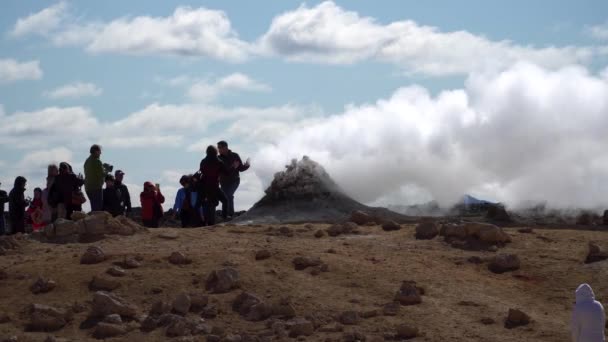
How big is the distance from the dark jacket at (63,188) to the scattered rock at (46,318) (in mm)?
5354

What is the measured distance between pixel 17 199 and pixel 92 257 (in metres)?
5.57

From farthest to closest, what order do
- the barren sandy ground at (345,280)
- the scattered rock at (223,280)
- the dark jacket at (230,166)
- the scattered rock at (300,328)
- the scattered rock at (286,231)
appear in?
1. the dark jacket at (230,166)
2. the scattered rock at (286,231)
3. the scattered rock at (223,280)
4. the barren sandy ground at (345,280)
5. the scattered rock at (300,328)

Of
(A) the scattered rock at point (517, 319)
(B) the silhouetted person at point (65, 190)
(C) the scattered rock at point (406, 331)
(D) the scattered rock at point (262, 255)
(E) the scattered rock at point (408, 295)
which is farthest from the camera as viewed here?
(B) the silhouetted person at point (65, 190)

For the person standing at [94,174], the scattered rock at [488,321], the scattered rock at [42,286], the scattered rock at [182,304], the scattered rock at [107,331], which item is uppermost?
the person standing at [94,174]

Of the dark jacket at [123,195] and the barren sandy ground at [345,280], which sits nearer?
the barren sandy ground at [345,280]

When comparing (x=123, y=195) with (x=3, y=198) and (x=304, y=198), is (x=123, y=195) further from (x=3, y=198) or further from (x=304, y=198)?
(x=304, y=198)

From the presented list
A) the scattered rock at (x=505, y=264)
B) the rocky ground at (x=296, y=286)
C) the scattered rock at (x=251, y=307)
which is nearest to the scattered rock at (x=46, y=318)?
the rocky ground at (x=296, y=286)

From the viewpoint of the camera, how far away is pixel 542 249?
1627 centimetres

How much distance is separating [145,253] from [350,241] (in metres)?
3.14

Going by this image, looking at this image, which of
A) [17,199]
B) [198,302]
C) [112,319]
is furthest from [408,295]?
[17,199]

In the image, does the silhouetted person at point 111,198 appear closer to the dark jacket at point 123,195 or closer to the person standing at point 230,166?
the dark jacket at point 123,195

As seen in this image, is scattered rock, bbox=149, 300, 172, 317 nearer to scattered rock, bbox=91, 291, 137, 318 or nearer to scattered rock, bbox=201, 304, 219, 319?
scattered rock, bbox=91, 291, 137, 318

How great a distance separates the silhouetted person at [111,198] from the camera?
63.5ft

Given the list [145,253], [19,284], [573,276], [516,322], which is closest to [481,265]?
[573,276]
